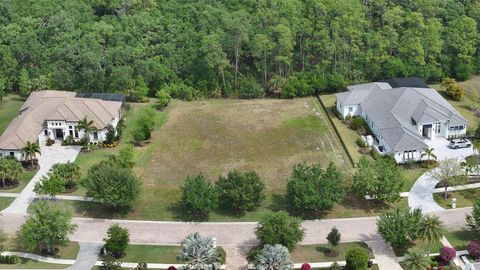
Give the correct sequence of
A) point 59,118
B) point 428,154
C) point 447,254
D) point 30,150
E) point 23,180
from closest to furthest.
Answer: point 447,254, point 23,180, point 428,154, point 30,150, point 59,118

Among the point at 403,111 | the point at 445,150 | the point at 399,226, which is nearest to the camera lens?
the point at 399,226

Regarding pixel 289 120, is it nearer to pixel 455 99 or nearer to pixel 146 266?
pixel 455 99

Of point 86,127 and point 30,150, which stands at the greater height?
point 86,127

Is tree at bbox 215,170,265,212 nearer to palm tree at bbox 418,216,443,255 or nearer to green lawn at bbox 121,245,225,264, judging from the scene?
green lawn at bbox 121,245,225,264

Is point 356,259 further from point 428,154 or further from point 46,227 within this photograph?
point 46,227

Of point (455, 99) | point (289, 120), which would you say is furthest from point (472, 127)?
point (289, 120)

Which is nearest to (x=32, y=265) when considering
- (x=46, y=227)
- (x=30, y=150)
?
(x=46, y=227)

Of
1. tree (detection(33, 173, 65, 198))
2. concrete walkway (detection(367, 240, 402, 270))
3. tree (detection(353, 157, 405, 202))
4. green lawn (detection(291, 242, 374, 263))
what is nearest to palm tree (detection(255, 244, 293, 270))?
green lawn (detection(291, 242, 374, 263))
